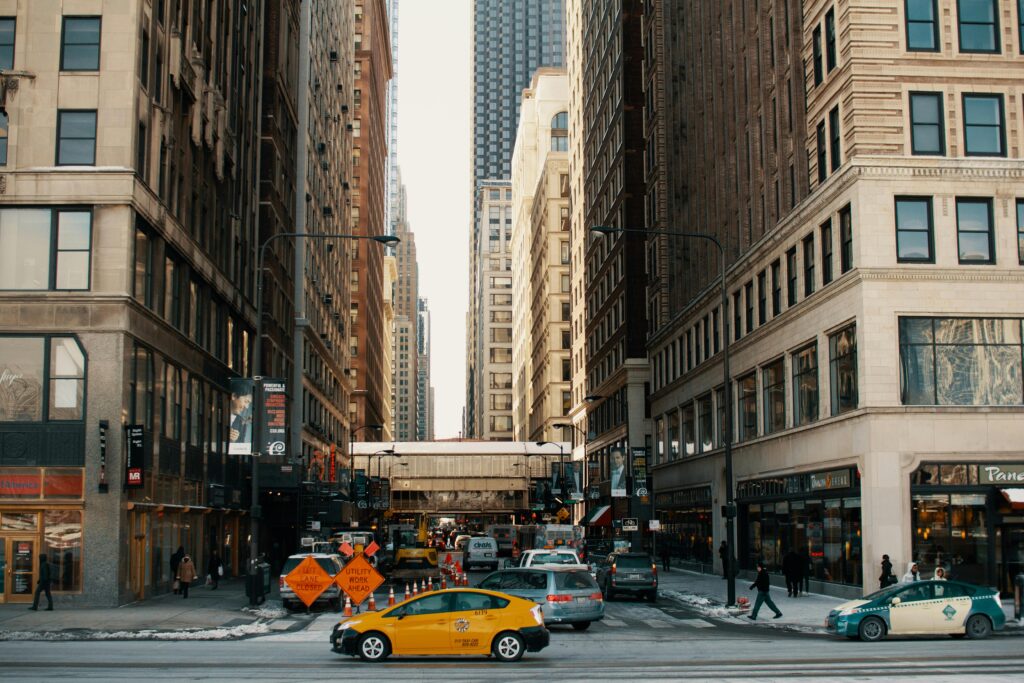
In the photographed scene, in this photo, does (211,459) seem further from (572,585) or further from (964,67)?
(964,67)

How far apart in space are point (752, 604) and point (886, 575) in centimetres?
544

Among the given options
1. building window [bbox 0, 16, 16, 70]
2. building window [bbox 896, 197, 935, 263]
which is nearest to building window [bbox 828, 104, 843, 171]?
building window [bbox 896, 197, 935, 263]

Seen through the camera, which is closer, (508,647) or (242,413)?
(508,647)

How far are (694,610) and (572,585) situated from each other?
10.6 metres

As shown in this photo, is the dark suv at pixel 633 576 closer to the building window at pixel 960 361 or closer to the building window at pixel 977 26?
the building window at pixel 960 361

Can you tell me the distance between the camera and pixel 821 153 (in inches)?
1705

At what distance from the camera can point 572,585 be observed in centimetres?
2948

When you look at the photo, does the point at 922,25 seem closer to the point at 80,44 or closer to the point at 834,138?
the point at 834,138

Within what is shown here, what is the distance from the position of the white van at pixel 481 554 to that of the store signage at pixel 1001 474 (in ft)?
122

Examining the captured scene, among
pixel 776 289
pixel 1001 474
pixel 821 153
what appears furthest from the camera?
pixel 776 289

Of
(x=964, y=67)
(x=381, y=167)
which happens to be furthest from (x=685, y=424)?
(x=381, y=167)

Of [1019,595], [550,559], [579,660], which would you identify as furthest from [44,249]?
[1019,595]

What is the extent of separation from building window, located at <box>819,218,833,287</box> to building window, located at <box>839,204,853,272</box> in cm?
149

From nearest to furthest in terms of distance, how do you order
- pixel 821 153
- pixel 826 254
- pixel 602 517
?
pixel 826 254 → pixel 821 153 → pixel 602 517
